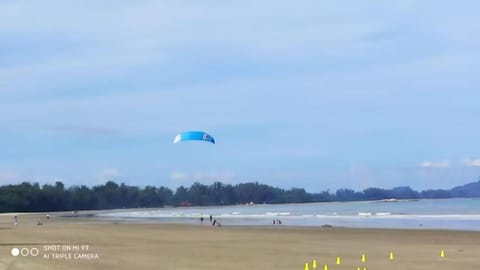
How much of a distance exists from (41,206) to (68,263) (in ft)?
580

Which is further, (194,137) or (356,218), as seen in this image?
(356,218)

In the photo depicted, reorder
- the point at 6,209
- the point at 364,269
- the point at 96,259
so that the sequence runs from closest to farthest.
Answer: the point at 364,269
the point at 96,259
the point at 6,209

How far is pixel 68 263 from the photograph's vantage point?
21.3 m

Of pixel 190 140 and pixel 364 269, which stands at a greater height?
pixel 190 140

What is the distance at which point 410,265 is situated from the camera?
70.2ft

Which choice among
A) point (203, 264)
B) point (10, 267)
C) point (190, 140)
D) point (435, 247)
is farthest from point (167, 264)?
point (190, 140)

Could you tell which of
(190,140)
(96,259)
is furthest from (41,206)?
(96,259)

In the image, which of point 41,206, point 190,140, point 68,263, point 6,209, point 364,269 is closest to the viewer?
point 364,269

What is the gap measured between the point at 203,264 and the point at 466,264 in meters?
7.43

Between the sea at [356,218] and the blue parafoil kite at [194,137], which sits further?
the sea at [356,218]

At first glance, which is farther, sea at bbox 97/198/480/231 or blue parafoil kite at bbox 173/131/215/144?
sea at bbox 97/198/480/231

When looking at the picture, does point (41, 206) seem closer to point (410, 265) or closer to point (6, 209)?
point (6, 209)

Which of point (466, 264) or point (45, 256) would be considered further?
point (45, 256)

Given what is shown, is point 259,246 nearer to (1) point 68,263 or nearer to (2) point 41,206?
(1) point 68,263
